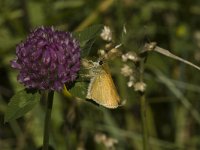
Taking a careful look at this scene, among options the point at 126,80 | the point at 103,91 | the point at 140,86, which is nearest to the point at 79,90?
the point at 103,91

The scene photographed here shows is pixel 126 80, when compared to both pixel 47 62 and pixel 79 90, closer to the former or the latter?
pixel 79 90

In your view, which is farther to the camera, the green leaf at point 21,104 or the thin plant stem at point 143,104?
the thin plant stem at point 143,104

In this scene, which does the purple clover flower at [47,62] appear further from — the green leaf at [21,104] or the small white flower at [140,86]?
the small white flower at [140,86]

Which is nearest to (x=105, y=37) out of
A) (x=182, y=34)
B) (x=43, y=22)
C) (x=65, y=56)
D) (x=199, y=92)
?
(x=65, y=56)

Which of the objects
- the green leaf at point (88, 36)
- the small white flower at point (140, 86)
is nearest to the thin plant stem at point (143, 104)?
the small white flower at point (140, 86)

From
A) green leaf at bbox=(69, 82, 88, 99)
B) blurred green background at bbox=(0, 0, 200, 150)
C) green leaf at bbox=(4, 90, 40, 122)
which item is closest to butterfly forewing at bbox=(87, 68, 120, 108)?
green leaf at bbox=(69, 82, 88, 99)

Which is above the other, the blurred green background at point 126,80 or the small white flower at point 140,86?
the small white flower at point 140,86
